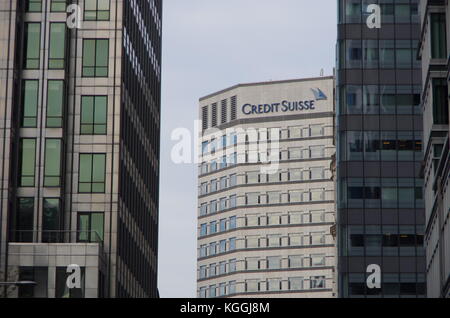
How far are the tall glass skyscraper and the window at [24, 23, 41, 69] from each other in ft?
92.0

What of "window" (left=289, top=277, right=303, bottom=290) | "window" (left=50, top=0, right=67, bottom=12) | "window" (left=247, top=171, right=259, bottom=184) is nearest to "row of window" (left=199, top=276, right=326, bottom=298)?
"window" (left=289, top=277, right=303, bottom=290)

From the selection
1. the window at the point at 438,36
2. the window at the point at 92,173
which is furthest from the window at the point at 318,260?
the window at the point at 438,36

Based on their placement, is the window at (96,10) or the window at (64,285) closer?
the window at (64,285)

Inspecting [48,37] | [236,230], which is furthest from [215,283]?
[48,37]

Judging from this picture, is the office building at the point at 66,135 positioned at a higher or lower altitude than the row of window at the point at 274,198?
lower

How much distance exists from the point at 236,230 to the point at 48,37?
339 feet

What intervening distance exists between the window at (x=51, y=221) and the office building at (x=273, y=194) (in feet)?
321

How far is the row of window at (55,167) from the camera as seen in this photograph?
81375 mm

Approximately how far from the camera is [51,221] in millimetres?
80688

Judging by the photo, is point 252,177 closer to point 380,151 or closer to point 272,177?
point 272,177

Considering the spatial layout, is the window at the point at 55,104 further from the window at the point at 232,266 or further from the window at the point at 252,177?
the window at the point at 252,177

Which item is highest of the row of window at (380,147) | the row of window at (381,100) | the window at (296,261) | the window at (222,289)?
the row of window at (381,100)

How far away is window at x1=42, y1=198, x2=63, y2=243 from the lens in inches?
3147
